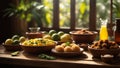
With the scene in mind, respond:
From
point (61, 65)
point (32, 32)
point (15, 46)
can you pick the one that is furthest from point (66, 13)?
point (61, 65)

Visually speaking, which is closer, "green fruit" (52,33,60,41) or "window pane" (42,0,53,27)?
"green fruit" (52,33,60,41)

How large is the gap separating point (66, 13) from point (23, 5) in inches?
53.5

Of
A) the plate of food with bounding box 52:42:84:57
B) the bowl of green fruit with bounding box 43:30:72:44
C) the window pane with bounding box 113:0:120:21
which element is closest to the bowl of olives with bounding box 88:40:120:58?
the plate of food with bounding box 52:42:84:57

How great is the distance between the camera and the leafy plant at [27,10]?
139 inches

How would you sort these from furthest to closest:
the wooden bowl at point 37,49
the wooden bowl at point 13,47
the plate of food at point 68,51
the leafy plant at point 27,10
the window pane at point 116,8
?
the leafy plant at point 27,10, the window pane at point 116,8, the wooden bowl at point 13,47, the wooden bowl at point 37,49, the plate of food at point 68,51

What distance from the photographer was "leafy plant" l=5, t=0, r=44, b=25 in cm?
354

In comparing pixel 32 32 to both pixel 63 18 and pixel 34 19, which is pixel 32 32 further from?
pixel 63 18

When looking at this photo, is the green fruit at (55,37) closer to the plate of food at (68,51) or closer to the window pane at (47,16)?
the plate of food at (68,51)

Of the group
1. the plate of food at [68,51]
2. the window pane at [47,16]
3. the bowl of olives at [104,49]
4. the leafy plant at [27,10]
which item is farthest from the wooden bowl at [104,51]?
the window pane at [47,16]

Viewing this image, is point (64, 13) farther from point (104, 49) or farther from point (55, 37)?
point (104, 49)

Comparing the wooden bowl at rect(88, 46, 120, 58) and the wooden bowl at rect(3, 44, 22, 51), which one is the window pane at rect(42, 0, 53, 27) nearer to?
the wooden bowl at rect(3, 44, 22, 51)

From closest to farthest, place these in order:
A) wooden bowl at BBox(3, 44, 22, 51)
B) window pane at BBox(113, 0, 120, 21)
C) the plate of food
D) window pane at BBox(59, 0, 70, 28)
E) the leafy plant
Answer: the plate of food
wooden bowl at BBox(3, 44, 22, 51)
window pane at BBox(113, 0, 120, 21)
the leafy plant
window pane at BBox(59, 0, 70, 28)

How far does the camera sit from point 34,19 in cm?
369

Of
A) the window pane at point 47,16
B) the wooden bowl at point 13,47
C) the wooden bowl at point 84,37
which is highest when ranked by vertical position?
the window pane at point 47,16
